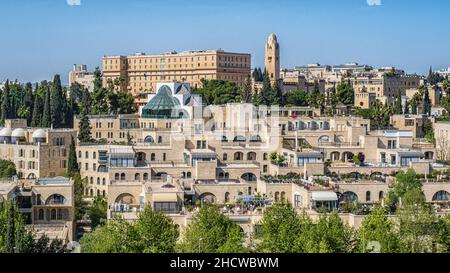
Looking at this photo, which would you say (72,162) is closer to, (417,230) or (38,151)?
(38,151)

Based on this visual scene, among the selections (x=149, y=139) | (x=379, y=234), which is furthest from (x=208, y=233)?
(x=149, y=139)

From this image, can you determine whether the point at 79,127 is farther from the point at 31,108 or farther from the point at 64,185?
the point at 64,185

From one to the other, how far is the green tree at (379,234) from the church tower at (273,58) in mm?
29430

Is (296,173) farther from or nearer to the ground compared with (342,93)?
nearer to the ground

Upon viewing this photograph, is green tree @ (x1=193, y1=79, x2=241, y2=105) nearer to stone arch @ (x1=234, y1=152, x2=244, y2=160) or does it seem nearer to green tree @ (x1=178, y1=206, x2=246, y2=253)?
stone arch @ (x1=234, y1=152, x2=244, y2=160)

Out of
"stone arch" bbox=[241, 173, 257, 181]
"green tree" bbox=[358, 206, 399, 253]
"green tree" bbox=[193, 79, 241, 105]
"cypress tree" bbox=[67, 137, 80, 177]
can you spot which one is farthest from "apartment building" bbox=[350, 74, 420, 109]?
"green tree" bbox=[358, 206, 399, 253]

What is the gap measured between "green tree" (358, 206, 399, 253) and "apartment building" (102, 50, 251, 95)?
31.6 meters

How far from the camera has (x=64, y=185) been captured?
677 inches

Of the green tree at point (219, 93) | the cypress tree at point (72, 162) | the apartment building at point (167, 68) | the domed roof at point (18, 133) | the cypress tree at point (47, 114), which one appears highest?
the apartment building at point (167, 68)

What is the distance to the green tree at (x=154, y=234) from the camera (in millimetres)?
10469

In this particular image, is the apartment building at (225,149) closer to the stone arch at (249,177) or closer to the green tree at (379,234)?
the stone arch at (249,177)

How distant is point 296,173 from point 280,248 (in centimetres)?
888

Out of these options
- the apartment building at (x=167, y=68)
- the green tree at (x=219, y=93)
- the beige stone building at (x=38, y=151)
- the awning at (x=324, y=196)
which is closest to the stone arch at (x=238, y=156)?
the beige stone building at (x=38, y=151)
